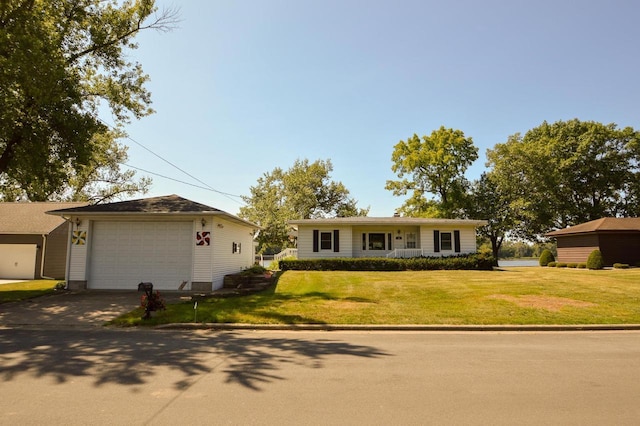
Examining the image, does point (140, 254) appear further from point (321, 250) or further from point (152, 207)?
point (321, 250)

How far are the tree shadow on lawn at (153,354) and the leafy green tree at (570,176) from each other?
39962mm

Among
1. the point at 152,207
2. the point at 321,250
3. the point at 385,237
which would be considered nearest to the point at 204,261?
the point at 152,207

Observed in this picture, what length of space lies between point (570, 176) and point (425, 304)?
3808 cm

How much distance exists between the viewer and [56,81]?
14.2m

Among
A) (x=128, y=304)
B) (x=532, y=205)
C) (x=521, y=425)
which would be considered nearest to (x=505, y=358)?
(x=521, y=425)

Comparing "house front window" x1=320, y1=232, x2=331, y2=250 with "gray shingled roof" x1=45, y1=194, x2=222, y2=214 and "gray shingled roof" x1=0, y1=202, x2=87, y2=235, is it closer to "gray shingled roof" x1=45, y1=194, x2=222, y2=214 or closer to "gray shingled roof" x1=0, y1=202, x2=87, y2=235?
"gray shingled roof" x1=45, y1=194, x2=222, y2=214

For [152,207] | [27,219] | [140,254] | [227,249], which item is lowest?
[140,254]

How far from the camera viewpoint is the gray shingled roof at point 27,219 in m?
23.6

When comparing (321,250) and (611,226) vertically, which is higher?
(611,226)

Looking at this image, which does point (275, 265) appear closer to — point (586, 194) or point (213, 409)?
point (213, 409)

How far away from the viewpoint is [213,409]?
439cm

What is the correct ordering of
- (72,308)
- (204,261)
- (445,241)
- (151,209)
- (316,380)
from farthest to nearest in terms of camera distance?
(445,241)
(151,209)
(204,261)
(72,308)
(316,380)

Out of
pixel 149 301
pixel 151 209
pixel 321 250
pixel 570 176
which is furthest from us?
pixel 570 176

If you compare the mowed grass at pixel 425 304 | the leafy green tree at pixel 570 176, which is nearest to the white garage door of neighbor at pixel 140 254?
the mowed grass at pixel 425 304
